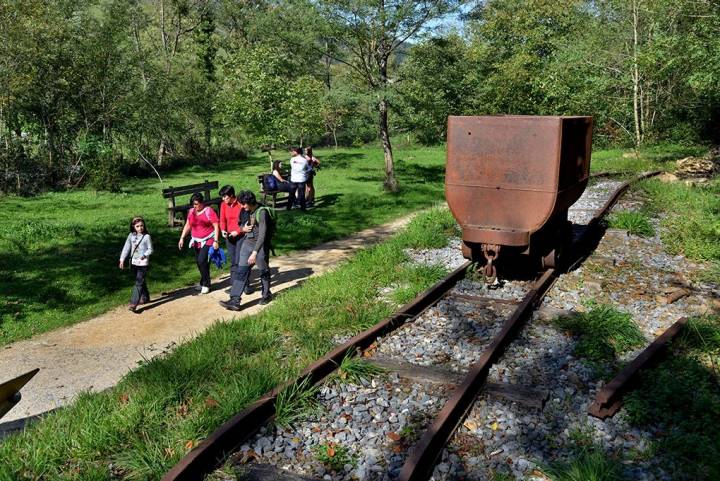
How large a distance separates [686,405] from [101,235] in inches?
459

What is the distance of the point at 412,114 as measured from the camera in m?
19.1

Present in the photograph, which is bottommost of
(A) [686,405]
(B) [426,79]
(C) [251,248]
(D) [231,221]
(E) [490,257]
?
(A) [686,405]

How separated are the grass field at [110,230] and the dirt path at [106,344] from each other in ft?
1.69

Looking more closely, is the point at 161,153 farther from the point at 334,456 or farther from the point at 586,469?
the point at 586,469

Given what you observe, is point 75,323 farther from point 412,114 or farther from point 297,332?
point 412,114

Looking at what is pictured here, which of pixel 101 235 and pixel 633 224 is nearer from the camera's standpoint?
pixel 633 224

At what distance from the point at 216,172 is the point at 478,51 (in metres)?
19.3

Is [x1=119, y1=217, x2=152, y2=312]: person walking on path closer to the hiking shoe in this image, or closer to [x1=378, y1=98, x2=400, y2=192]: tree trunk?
the hiking shoe

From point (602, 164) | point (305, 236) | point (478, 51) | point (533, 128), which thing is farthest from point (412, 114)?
point (478, 51)

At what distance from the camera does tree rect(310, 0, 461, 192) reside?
17188mm

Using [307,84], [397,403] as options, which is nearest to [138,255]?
[397,403]

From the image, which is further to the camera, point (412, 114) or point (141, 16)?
point (141, 16)

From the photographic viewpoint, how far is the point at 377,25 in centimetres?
1748

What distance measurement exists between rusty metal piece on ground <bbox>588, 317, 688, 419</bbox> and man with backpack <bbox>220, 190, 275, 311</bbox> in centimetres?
535
